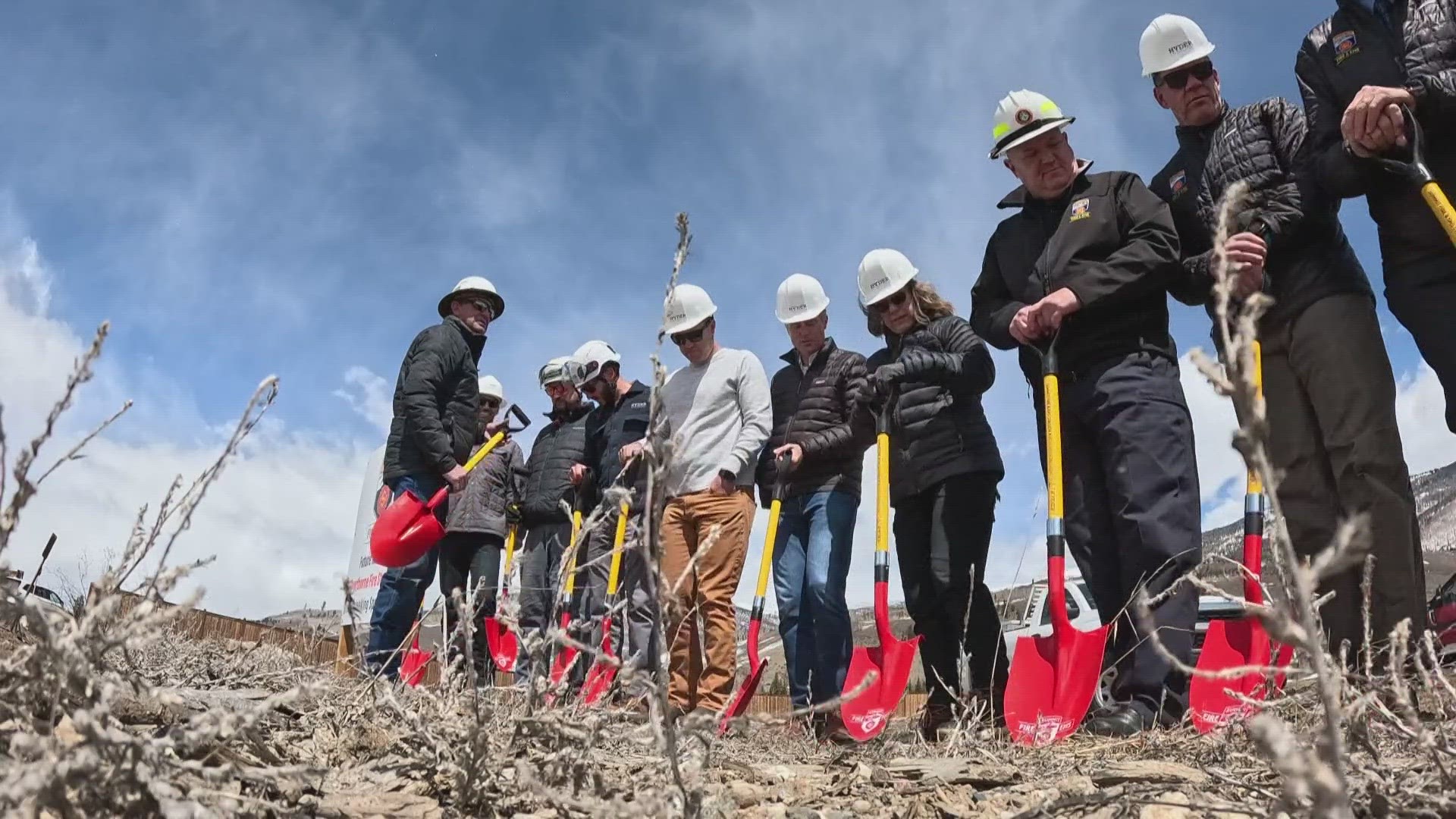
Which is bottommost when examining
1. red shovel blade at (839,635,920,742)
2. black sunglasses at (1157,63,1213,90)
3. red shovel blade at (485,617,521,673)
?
red shovel blade at (839,635,920,742)

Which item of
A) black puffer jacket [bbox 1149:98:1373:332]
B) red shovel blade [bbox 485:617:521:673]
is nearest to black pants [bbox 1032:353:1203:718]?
black puffer jacket [bbox 1149:98:1373:332]

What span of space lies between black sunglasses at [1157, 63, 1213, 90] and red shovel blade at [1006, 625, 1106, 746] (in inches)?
75.7

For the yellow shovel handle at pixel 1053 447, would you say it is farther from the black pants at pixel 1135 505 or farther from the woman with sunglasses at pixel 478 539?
the woman with sunglasses at pixel 478 539

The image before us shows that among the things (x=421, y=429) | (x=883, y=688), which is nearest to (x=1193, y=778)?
(x=883, y=688)

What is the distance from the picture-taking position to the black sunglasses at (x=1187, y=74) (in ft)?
11.0

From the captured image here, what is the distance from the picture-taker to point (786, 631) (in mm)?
4234

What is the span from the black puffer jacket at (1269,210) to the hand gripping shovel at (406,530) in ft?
11.2

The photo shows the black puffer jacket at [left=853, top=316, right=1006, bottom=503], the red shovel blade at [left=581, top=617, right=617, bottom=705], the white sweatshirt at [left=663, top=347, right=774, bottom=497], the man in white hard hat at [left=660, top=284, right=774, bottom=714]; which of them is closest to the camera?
the red shovel blade at [left=581, top=617, right=617, bottom=705]

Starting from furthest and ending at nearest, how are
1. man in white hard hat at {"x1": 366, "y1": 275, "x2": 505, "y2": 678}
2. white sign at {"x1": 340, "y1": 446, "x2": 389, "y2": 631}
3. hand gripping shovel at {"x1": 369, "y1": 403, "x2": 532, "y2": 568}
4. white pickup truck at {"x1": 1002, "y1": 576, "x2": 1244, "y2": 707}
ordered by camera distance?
1. white sign at {"x1": 340, "y1": 446, "x2": 389, "y2": 631}
2. white pickup truck at {"x1": 1002, "y1": 576, "x2": 1244, "y2": 707}
3. man in white hard hat at {"x1": 366, "y1": 275, "x2": 505, "y2": 678}
4. hand gripping shovel at {"x1": 369, "y1": 403, "x2": 532, "y2": 568}

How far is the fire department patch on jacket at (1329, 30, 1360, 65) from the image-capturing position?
2965 millimetres

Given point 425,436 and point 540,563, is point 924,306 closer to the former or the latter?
point 425,436

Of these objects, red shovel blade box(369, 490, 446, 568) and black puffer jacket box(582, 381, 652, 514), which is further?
black puffer jacket box(582, 381, 652, 514)

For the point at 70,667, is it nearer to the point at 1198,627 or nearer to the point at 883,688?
the point at 883,688

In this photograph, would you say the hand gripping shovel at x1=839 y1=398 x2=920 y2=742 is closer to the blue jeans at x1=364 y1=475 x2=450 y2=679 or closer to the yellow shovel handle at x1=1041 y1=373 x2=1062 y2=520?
the yellow shovel handle at x1=1041 y1=373 x2=1062 y2=520
